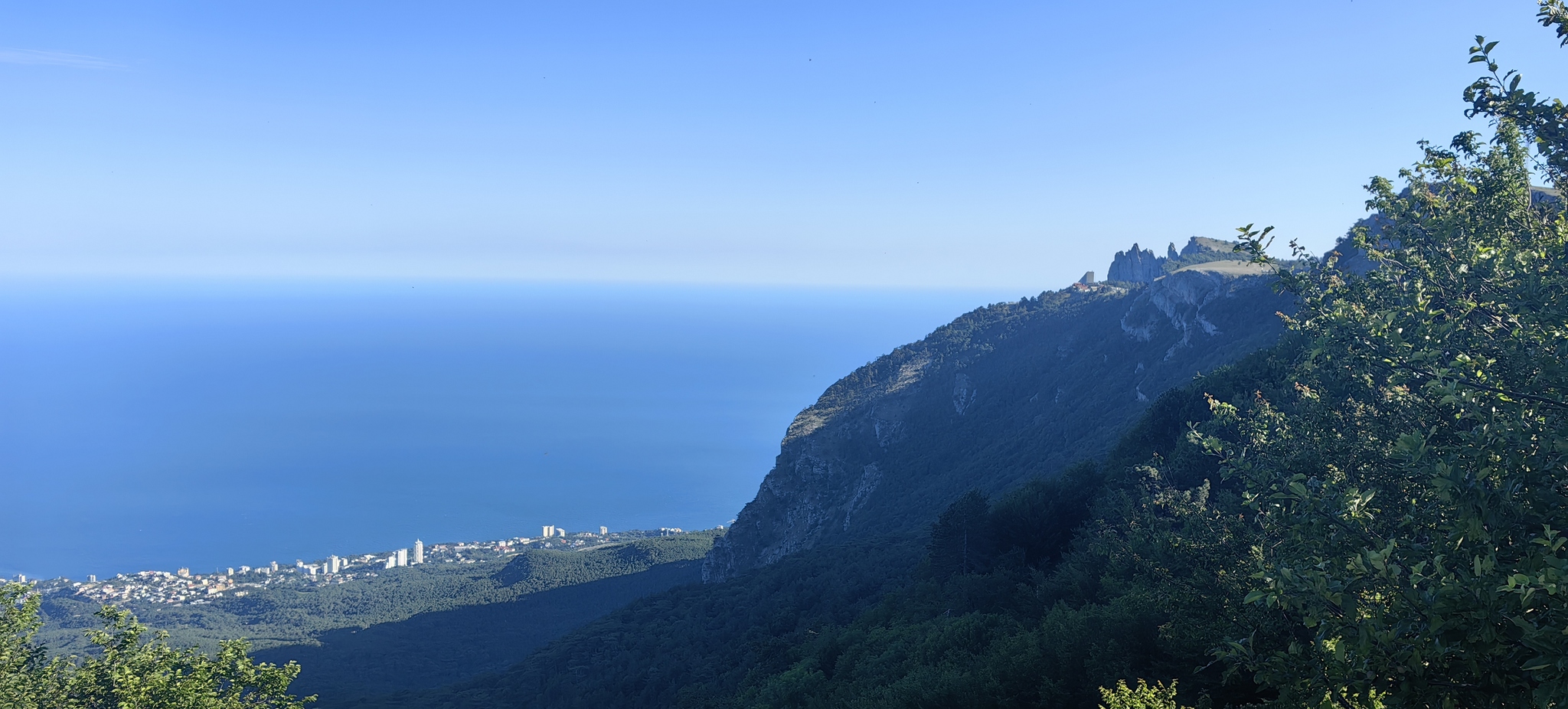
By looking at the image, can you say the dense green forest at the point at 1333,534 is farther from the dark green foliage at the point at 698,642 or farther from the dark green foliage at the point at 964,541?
the dark green foliage at the point at 698,642

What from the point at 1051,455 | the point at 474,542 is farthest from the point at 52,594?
the point at 1051,455

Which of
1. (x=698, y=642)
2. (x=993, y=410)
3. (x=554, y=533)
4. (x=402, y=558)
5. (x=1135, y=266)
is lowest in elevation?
(x=554, y=533)

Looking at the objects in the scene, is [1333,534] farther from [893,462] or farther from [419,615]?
[419,615]

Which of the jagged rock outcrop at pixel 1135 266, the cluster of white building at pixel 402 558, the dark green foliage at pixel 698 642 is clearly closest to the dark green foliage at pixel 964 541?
the dark green foliage at pixel 698 642

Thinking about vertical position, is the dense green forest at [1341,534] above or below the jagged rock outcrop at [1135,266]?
below

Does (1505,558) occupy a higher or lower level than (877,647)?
higher

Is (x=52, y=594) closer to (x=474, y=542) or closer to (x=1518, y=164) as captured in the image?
(x=474, y=542)

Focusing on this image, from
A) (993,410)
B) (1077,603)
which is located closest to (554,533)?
(993,410)
